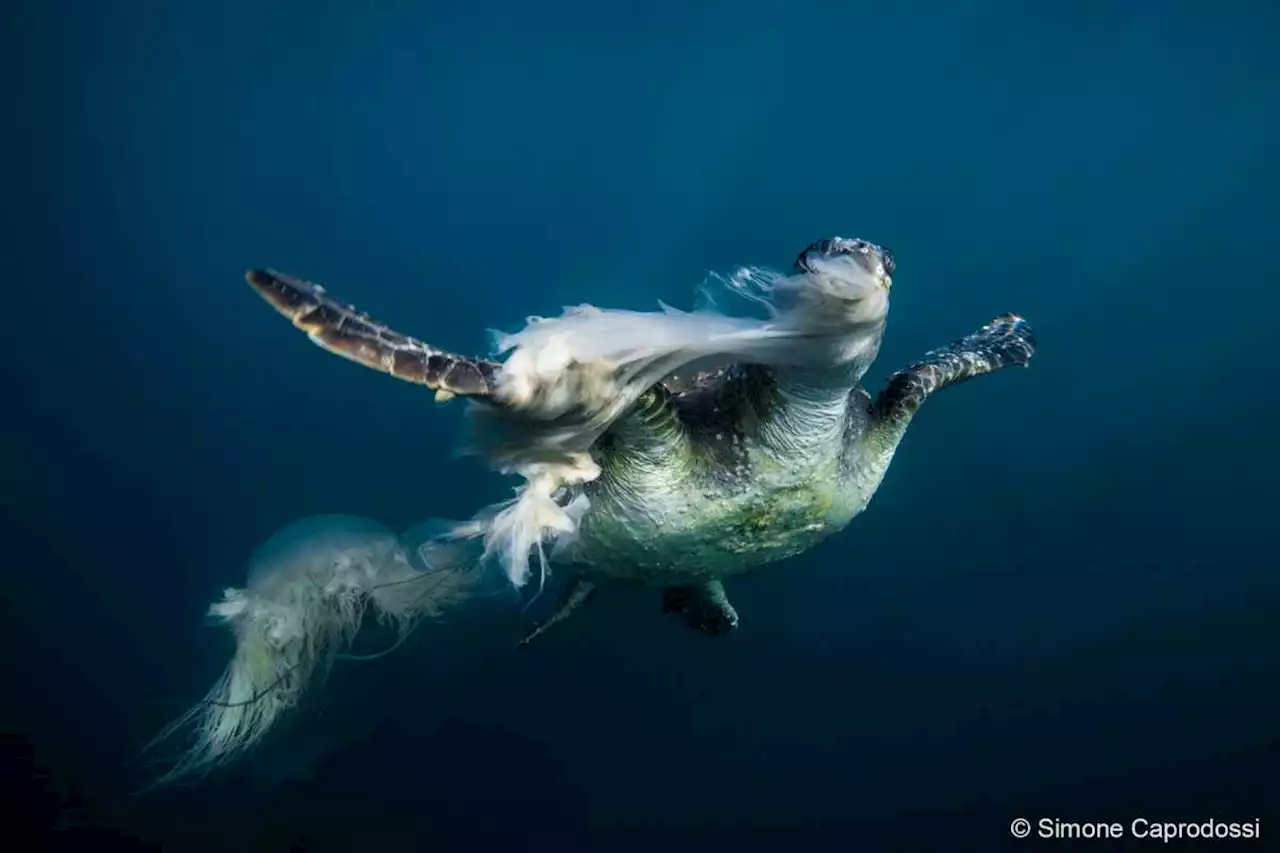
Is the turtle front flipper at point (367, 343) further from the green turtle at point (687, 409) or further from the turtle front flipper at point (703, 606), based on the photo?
the turtle front flipper at point (703, 606)

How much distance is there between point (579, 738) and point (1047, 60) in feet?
59.9

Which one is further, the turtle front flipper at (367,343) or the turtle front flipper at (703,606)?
the turtle front flipper at (703,606)

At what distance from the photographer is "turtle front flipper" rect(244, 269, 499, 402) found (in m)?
1.62

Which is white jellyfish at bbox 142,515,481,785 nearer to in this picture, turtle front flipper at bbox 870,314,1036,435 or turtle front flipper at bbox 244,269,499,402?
turtle front flipper at bbox 244,269,499,402

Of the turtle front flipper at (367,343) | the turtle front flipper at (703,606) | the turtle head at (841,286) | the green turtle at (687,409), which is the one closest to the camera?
the turtle front flipper at (367,343)

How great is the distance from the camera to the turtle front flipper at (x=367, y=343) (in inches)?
63.8

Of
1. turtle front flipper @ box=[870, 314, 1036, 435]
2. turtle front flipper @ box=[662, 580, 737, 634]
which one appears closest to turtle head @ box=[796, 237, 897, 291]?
turtle front flipper @ box=[870, 314, 1036, 435]

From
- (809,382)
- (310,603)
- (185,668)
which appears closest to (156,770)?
(310,603)

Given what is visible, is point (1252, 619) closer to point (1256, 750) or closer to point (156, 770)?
point (1256, 750)

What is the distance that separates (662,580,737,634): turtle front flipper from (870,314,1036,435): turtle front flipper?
6.37 feet

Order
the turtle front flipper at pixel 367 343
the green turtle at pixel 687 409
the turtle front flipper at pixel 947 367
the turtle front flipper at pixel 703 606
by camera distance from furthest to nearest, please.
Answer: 1. the turtle front flipper at pixel 703 606
2. the turtle front flipper at pixel 947 367
3. the green turtle at pixel 687 409
4. the turtle front flipper at pixel 367 343

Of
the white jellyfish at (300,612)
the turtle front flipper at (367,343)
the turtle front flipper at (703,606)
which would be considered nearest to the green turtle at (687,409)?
the turtle front flipper at (367,343)

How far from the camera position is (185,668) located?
58.9 feet

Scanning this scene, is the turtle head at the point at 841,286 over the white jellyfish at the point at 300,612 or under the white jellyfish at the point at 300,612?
over
